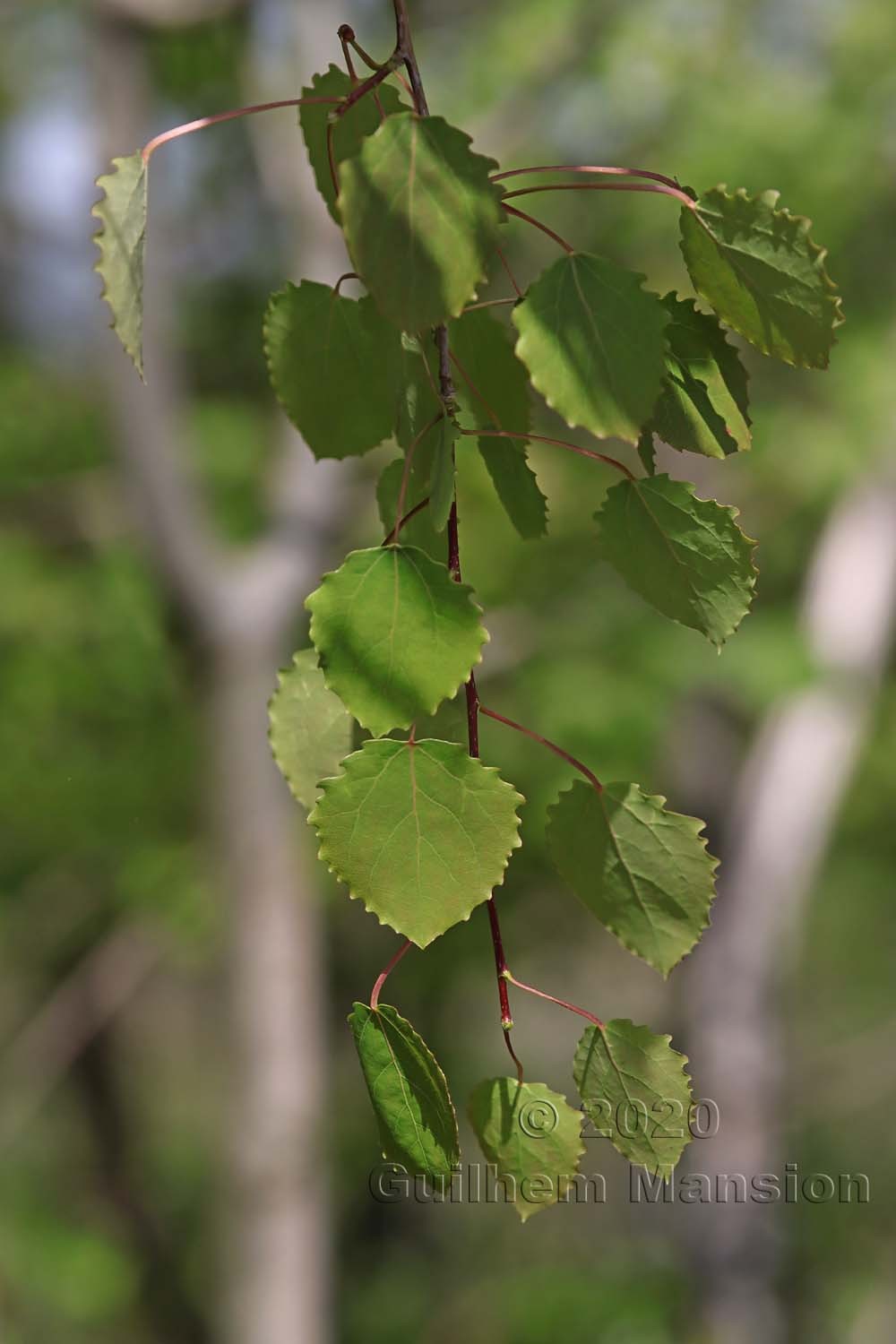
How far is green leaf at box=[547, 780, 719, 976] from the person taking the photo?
399 millimetres

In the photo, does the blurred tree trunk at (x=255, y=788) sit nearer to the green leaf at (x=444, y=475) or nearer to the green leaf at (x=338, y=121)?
the green leaf at (x=338, y=121)

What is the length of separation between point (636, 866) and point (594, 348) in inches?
6.4

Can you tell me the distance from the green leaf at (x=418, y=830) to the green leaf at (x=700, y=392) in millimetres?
127

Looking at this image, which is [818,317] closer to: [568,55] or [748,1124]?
[568,55]

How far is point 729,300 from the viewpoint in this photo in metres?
0.40

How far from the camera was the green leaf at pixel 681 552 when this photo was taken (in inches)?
15.3

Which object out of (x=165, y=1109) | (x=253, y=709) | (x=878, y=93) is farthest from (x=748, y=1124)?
(x=165, y=1109)

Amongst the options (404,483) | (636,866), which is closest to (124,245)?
(404,483)

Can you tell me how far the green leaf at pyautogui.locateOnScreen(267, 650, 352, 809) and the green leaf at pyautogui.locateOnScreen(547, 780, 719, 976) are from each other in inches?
3.6

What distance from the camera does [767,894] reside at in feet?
14.0

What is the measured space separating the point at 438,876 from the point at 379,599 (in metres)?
0.08

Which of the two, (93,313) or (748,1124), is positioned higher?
(93,313)

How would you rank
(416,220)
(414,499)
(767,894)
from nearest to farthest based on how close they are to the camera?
(416,220), (414,499), (767,894)

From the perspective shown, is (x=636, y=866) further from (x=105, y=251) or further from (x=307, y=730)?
(x=105, y=251)
